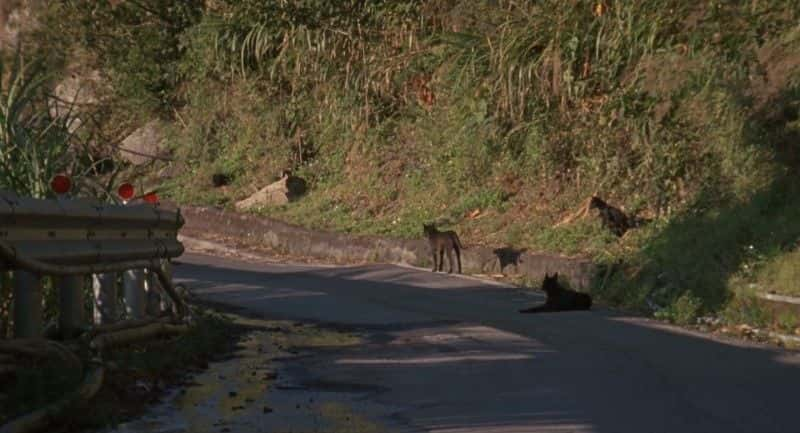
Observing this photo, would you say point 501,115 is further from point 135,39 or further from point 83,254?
point 83,254

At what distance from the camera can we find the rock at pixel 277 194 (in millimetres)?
28312

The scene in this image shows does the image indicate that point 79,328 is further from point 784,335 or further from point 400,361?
point 784,335

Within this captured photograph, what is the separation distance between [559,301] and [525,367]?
4.38 metres

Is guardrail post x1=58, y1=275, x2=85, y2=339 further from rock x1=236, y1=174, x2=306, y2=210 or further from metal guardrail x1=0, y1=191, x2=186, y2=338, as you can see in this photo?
rock x1=236, y1=174, x2=306, y2=210

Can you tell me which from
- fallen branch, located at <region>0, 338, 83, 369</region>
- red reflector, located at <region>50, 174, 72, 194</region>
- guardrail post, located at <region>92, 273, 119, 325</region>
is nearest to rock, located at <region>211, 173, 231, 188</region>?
guardrail post, located at <region>92, 273, 119, 325</region>

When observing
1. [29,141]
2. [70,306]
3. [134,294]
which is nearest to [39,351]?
[70,306]

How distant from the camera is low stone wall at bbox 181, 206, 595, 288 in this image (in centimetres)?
1873

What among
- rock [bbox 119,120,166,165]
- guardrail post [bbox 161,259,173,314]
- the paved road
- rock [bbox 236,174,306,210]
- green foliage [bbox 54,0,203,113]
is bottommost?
the paved road

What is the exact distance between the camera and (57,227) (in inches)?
377

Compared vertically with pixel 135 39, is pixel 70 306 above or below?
below

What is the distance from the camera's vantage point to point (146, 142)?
114 ft

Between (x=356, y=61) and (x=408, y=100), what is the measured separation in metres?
1.59

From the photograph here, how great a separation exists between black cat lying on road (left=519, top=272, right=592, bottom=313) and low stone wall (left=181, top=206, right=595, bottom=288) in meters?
1.99

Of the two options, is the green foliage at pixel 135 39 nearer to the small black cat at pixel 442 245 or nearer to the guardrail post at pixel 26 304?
the small black cat at pixel 442 245
